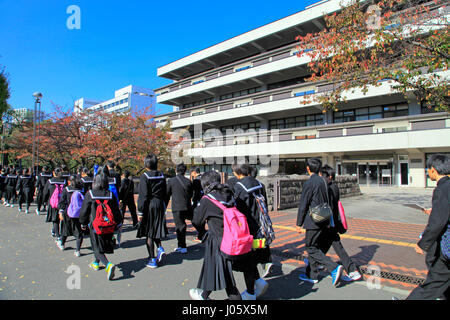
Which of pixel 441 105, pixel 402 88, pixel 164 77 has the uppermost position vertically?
pixel 164 77

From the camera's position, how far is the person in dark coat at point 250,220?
3.24 metres

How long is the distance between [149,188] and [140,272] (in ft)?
4.85

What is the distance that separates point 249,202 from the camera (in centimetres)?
377

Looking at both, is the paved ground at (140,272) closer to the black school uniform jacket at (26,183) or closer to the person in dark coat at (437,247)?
the person in dark coat at (437,247)

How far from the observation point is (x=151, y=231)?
196 inches

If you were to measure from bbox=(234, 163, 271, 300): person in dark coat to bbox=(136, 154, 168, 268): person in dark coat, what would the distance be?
6.18 ft

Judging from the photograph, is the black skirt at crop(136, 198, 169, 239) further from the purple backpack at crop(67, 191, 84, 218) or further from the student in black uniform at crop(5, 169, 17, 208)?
the student in black uniform at crop(5, 169, 17, 208)

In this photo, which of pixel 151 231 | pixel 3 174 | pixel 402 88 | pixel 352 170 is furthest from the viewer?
pixel 352 170

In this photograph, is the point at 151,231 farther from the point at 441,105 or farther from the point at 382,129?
the point at 382,129

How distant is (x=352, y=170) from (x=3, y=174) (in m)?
24.9

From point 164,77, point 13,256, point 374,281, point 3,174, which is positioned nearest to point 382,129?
point 374,281

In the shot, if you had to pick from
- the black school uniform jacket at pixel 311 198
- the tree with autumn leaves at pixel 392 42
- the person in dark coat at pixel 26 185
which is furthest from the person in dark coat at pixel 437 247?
the person in dark coat at pixel 26 185

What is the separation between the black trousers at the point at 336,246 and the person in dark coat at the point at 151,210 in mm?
2837

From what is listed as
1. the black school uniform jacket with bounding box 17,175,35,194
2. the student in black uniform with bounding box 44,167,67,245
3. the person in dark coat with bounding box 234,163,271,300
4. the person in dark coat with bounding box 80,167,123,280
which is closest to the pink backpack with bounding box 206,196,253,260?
the person in dark coat with bounding box 234,163,271,300
